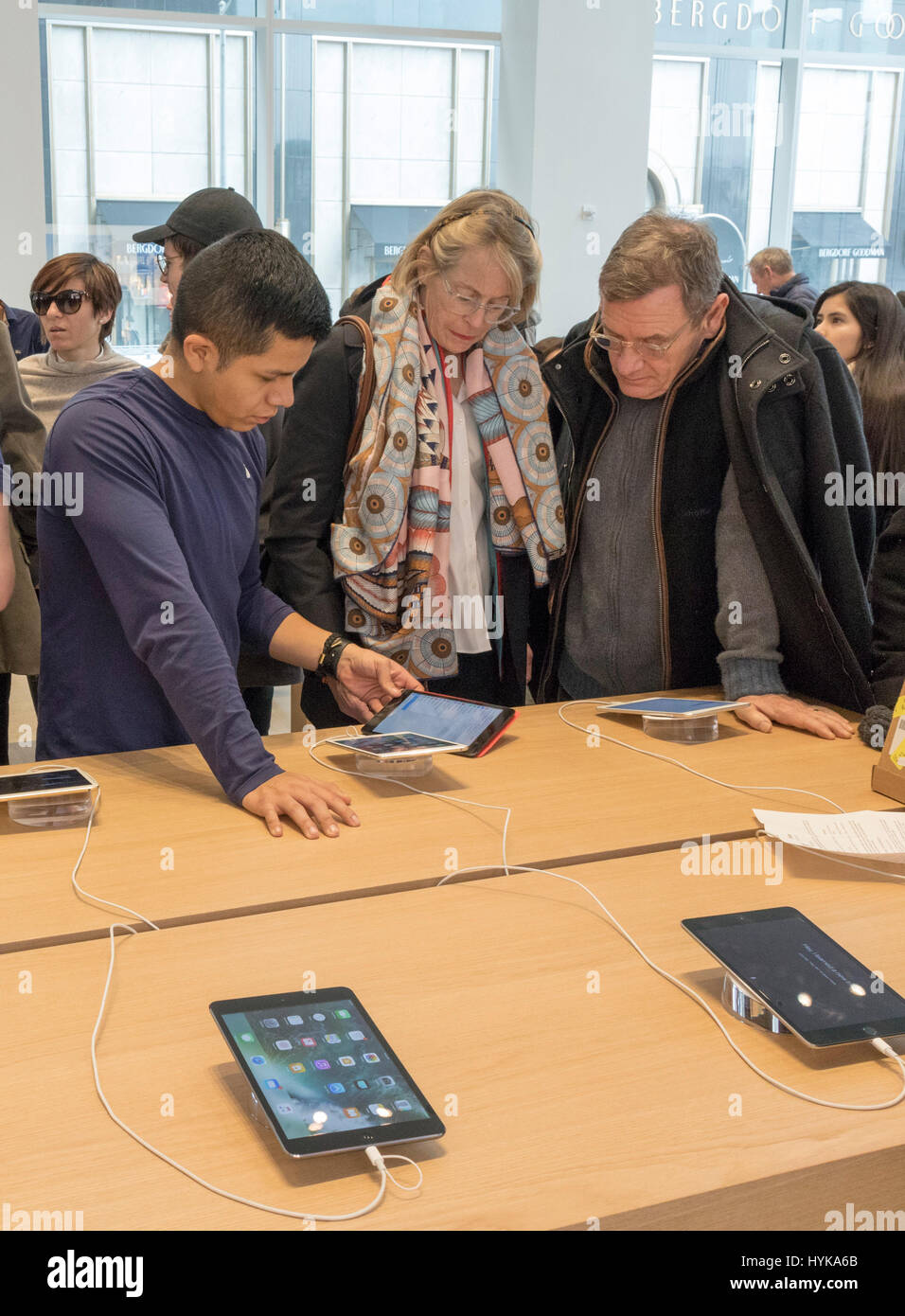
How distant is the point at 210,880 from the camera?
5.08 feet

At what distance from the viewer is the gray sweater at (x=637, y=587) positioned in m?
2.30

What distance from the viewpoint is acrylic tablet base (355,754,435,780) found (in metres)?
1.96

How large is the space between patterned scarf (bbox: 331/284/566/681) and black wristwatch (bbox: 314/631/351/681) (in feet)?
0.68

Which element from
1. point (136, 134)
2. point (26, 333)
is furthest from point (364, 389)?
point (136, 134)

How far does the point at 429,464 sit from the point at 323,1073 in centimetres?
140

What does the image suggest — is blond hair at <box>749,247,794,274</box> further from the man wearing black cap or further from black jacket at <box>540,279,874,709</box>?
black jacket at <box>540,279,874,709</box>

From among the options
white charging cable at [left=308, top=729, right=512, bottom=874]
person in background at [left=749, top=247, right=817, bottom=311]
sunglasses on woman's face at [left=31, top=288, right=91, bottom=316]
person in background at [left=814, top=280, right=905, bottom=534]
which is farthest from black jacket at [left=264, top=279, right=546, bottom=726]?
person in background at [left=749, top=247, right=817, bottom=311]

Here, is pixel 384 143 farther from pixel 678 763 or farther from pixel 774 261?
pixel 678 763

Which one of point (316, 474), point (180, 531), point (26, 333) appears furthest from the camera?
point (26, 333)

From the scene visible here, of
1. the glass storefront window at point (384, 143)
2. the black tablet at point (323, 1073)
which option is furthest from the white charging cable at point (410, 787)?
the glass storefront window at point (384, 143)

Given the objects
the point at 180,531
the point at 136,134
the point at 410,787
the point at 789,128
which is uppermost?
the point at 789,128

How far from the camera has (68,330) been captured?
12.3ft

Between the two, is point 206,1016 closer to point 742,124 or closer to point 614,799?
point 614,799

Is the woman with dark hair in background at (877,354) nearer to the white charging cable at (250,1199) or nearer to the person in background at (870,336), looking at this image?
the person in background at (870,336)
